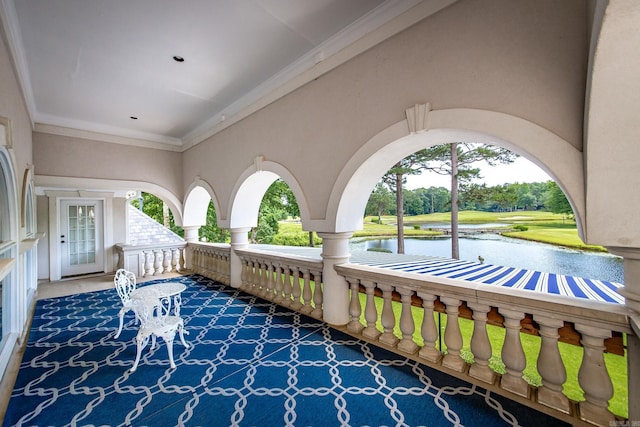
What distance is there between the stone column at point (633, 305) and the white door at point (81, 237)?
938cm

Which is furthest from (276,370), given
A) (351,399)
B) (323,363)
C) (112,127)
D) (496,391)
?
(112,127)

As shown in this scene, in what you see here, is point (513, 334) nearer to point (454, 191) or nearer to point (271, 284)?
point (271, 284)

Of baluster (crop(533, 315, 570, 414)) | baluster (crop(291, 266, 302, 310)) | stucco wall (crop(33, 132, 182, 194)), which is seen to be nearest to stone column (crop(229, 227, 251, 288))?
baluster (crop(291, 266, 302, 310))

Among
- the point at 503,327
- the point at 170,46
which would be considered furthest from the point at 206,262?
the point at 503,327

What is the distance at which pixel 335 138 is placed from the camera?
3.22 metres

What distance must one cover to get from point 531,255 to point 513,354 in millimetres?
2641

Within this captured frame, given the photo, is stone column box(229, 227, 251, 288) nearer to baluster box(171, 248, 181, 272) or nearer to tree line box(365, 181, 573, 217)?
baluster box(171, 248, 181, 272)

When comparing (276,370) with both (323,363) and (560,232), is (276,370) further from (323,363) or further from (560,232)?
(560,232)

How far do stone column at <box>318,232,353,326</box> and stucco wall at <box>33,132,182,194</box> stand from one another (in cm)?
522

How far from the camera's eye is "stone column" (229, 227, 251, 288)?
16.5 feet

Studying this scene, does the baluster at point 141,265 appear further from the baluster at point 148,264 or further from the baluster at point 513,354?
the baluster at point 513,354

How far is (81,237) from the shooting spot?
694 centimetres

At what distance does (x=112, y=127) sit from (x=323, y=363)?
6.45 m

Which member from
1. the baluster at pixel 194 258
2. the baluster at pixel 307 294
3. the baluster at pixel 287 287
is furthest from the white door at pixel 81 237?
the baluster at pixel 307 294
